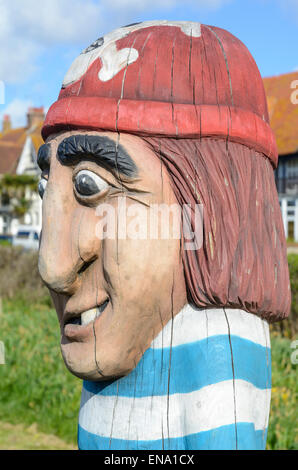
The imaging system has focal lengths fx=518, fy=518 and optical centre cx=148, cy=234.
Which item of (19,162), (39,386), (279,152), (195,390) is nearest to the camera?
(195,390)

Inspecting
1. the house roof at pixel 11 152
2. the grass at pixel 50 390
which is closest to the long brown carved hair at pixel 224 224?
the grass at pixel 50 390

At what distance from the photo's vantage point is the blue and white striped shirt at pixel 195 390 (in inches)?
56.5

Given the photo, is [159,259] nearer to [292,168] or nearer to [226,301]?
[226,301]

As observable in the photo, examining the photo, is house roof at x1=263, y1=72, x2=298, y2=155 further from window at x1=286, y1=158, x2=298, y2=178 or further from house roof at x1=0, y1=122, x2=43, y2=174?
house roof at x1=0, y1=122, x2=43, y2=174

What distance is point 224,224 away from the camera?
1515 mm

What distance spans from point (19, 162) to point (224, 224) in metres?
26.0

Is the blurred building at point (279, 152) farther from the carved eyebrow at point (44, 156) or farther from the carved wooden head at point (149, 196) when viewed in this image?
the carved eyebrow at point (44, 156)

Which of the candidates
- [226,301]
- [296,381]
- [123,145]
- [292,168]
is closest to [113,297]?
[226,301]

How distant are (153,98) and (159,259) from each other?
0.48m

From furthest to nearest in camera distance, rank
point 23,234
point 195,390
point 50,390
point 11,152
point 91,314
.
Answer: point 11,152
point 23,234
point 50,390
point 91,314
point 195,390

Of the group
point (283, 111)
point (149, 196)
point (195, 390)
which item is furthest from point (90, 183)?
point (283, 111)

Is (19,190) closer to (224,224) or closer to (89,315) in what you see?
(89,315)

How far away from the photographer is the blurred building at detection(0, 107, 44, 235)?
2516 centimetres

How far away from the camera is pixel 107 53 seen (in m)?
1.61
